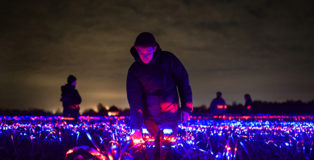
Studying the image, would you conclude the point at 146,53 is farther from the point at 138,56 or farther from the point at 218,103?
the point at 218,103

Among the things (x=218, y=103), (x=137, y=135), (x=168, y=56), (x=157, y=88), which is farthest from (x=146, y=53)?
(x=218, y=103)

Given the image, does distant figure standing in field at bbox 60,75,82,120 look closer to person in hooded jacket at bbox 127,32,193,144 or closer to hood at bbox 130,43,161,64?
person in hooded jacket at bbox 127,32,193,144

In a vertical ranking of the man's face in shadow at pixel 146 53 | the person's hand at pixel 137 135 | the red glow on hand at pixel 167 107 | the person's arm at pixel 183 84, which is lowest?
the person's hand at pixel 137 135

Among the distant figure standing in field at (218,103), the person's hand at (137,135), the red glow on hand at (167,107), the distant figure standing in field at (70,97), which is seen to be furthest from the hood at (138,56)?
the distant figure standing in field at (218,103)

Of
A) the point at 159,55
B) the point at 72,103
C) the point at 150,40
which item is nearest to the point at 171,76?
the point at 159,55

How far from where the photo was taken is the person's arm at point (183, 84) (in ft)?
17.6

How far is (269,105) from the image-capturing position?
32.6 metres

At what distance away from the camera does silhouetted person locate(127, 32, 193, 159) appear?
5.25 metres

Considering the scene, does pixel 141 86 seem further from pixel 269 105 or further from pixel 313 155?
pixel 269 105

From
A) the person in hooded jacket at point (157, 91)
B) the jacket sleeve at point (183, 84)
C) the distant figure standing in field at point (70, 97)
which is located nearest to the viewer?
the person in hooded jacket at point (157, 91)

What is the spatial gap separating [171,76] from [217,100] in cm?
1386

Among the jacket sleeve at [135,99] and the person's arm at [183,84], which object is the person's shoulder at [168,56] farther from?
the jacket sleeve at [135,99]

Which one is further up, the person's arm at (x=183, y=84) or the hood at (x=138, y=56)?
the hood at (x=138, y=56)

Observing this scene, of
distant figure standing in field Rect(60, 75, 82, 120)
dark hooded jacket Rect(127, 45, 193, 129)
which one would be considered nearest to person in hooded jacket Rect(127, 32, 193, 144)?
dark hooded jacket Rect(127, 45, 193, 129)
